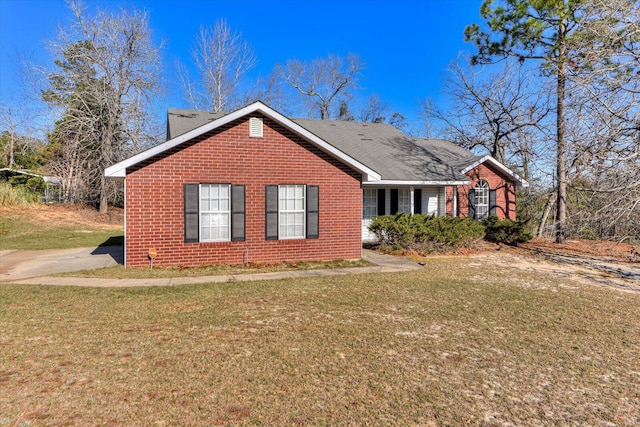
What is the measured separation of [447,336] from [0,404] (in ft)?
16.2

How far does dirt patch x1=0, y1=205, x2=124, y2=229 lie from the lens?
21828 mm

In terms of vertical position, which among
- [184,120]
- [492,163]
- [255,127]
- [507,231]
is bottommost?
[507,231]

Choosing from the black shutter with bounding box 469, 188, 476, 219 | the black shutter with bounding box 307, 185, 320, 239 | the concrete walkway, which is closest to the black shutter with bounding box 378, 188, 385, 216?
the concrete walkway

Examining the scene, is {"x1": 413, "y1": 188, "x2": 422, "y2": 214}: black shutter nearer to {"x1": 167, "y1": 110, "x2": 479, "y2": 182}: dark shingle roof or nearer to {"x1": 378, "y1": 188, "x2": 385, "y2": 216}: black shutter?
{"x1": 167, "y1": 110, "x2": 479, "y2": 182}: dark shingle roof

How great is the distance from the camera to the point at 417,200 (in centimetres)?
1619

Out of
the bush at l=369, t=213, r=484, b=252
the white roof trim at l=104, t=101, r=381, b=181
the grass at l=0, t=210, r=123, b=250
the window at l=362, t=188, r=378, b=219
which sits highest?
the white roof trim at l=104, t=101, r=381, b=181

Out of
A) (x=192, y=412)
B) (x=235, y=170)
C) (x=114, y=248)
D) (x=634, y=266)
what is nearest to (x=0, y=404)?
(x=192, y=412)

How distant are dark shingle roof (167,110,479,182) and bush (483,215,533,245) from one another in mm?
2241

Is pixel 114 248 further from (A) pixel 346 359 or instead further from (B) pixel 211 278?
(A) pixel 346 359

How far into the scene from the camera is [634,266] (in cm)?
1154

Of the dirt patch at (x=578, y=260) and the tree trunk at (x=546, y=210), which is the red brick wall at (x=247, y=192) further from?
the tree trunk at (x=546, y=210)

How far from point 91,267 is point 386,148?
12.6 metres

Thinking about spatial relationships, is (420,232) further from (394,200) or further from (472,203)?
(472,203)

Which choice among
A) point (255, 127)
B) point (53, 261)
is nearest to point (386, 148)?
point (255, 127)
